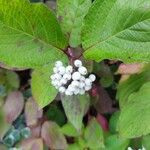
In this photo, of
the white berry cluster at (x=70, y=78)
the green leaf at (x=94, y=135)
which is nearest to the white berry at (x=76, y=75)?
the white berry cluster at (x=70, y=78)

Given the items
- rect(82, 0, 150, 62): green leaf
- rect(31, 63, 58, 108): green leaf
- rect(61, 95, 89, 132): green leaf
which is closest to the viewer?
rect(82, 0, 150, 62): green leaf

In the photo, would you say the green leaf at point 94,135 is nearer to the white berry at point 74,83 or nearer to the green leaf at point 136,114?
the green leaf at point 136,114

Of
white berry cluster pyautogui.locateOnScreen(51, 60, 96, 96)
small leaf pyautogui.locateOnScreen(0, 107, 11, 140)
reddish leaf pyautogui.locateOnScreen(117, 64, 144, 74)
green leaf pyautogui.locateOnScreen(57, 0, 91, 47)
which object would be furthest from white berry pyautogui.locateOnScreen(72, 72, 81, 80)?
small leaf pyautogui.locateOnScreen(0, 107, 11, 140)

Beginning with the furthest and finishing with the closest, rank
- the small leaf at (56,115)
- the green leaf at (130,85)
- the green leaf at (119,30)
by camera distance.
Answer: the small leaf at (56,115) < the green leaf at (130,85) < the green leaf at (119,30)

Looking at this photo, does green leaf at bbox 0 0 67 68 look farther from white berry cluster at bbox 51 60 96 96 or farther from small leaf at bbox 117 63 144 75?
small leaf at bbox 117 63 144 75


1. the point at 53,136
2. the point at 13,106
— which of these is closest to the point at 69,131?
the point at 53,136

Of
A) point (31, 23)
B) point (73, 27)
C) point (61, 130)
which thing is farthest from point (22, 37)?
point (61, 130)
